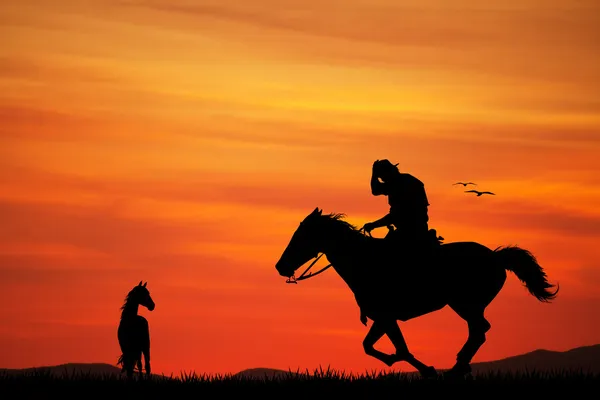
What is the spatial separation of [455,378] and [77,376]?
265 inches

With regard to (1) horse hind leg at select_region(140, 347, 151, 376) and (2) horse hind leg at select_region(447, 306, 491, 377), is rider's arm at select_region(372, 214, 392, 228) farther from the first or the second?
(1) horse hind leg at select_region(140, 347, 151, 376)

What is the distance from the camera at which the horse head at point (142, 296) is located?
26438 mm

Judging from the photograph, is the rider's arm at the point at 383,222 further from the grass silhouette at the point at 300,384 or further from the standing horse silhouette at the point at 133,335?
the standing horse silhouette at the point at 133,335

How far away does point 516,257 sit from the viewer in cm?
2316

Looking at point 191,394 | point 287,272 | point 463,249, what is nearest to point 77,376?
point 191,394

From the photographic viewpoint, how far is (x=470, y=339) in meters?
22.0

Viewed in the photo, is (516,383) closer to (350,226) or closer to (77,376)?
(350,226)

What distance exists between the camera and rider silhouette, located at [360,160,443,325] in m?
21.8

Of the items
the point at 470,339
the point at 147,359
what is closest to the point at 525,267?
the point at 470,339

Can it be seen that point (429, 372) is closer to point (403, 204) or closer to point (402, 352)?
point (402, 352)

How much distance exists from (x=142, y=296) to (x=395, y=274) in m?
7.03

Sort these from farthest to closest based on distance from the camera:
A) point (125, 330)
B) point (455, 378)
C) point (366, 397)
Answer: point (125, 330) → point (455, 378) → point (366, 397)

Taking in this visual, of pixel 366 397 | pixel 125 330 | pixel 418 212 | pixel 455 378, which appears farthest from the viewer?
pixel 125 330

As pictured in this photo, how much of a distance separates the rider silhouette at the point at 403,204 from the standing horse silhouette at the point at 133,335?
5860 mm
